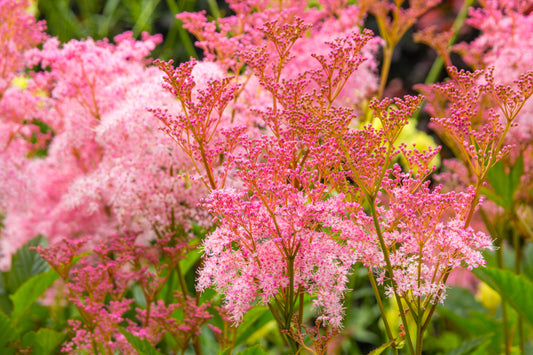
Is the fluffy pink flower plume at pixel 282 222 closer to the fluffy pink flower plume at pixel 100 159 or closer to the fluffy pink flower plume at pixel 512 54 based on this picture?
the fluffy pink flower plume at pixel 100 159

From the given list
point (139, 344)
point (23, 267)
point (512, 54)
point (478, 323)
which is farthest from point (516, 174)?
point (23, 267)

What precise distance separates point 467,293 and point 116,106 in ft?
2.86

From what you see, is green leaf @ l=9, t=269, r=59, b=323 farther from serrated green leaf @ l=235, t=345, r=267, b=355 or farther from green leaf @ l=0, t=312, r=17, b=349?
serrated green leaf @ l=235, t=345, r=267, b=355

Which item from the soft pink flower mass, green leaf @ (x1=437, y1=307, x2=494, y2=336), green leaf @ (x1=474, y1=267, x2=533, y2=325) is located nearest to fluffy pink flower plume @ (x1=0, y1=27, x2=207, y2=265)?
the soft pink flower mass

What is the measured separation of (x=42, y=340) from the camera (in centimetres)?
83

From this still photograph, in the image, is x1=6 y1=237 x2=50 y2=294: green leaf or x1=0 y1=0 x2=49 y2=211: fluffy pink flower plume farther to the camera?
x1=6 y1=237 x2=50 y2=294: green leaf

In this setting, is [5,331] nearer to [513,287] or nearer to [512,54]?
[513,287]

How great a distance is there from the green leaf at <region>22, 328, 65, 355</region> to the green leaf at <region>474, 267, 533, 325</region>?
2.06ft

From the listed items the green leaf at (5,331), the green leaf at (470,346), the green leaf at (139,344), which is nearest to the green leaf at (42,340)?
the green leaf at (5,331)

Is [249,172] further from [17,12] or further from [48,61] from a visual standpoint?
[17,12]

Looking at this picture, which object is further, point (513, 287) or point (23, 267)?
point (23, 267)

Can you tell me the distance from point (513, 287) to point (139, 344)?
1.71ft

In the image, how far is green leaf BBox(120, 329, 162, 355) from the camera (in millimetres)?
697

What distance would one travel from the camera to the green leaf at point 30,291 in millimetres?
886
